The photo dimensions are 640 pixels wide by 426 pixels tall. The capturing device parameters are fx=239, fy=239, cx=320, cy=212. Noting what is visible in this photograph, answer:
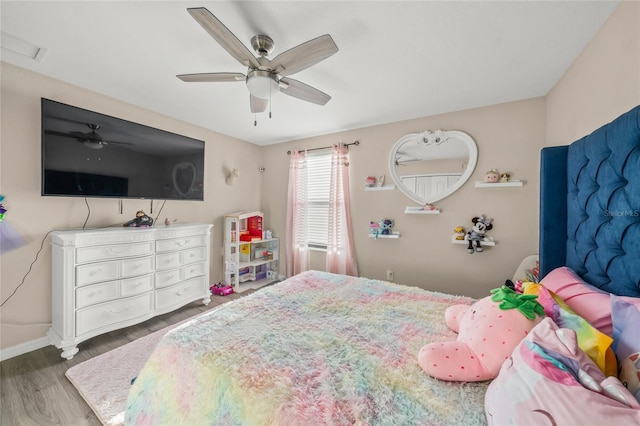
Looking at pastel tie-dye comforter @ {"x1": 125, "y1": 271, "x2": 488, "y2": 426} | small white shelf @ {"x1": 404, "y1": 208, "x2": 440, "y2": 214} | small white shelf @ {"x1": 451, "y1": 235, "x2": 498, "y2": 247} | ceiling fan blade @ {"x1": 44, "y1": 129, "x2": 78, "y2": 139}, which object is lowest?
pastel tie-dye comforter @ {"x1": 125, "y1": 271, "x2": 488, "y2": 426}

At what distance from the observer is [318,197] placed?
12.0 ft

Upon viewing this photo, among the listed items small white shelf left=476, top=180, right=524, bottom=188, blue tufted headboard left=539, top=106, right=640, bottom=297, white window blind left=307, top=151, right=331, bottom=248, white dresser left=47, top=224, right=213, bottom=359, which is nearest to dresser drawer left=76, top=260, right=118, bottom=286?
white dresser left=47, top=224, right=213, bottom=359

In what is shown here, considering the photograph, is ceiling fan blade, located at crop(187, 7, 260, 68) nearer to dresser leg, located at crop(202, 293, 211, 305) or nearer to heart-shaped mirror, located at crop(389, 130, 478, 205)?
heart-shaped mirror, located at crop(389, 130, 478, 205)

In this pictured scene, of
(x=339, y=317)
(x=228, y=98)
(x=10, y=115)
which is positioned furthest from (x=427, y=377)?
(x=10, y=115)

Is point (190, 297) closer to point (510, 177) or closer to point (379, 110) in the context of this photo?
point (379, 110)

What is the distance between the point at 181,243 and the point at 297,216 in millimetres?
1640

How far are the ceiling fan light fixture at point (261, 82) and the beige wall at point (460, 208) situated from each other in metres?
1.88

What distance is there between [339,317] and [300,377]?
571mm

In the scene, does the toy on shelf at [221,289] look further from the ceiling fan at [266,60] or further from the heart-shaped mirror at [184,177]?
the ceiling fan at [266,60]

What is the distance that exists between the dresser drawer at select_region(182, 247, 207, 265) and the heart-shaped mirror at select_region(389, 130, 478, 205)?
8.45ft

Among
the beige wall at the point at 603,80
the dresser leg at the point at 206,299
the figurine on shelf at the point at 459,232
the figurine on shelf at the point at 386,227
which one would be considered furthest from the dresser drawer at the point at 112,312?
the beige wall at the point at 603,80

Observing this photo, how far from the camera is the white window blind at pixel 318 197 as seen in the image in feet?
11.8

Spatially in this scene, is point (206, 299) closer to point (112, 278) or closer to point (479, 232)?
point (112, 278)

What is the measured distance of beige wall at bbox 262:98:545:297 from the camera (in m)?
2.39
